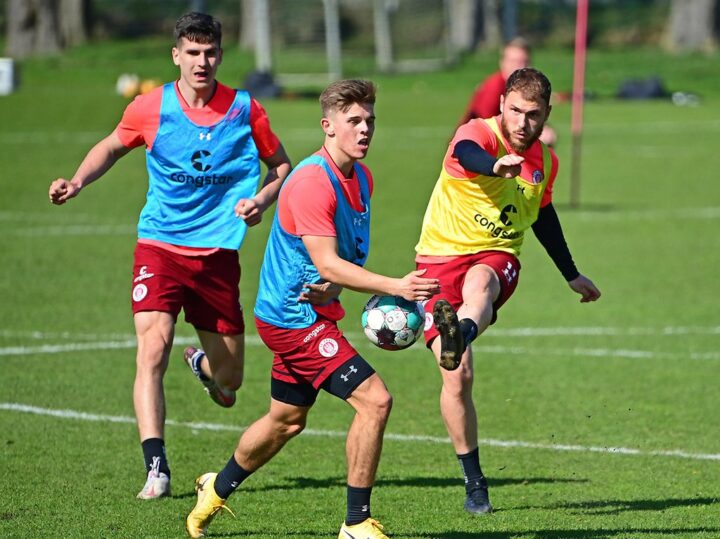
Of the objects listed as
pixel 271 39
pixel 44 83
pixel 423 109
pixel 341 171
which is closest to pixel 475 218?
pixel 341 171

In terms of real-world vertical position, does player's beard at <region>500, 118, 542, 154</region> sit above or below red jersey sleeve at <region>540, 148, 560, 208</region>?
above

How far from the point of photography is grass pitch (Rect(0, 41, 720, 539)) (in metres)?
7.38

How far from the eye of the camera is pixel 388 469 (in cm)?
848

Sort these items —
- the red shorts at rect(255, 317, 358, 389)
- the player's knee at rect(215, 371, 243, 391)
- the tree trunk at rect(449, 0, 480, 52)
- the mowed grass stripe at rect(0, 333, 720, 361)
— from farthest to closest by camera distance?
the tree trunk at rect(449, 0, 480, 52)
the mowed grass stripe at rect(0, 333, 720, 361)
the player's knee at rect(215, 371, 243, 391)
the red shorts at rect(255, 317, 358, 389)

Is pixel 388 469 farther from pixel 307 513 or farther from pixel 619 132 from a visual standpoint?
pixel 619 132

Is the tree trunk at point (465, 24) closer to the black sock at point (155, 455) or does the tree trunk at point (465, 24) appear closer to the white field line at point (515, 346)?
the white field line at point (515, 346)

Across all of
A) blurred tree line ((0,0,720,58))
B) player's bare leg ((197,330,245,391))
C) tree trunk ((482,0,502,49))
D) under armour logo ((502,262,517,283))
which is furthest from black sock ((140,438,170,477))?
tree trunk ((482,0,502,49))

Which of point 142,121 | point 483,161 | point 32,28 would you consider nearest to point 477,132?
point 483,161

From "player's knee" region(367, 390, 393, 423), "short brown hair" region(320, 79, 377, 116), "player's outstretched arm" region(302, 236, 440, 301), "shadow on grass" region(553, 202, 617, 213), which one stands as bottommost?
"shadow on grass" region(553, 202, 617, 213)

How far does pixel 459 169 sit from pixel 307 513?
2.06 m

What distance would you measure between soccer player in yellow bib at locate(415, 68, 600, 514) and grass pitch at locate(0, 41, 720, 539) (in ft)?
1.82

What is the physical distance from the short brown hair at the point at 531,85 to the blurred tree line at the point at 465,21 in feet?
108

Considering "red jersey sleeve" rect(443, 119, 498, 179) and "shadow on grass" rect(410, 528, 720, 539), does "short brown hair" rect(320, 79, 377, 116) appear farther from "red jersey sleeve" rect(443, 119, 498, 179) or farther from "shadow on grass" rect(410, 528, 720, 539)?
"shadow on grass" rect(410, 528, 720, 539)

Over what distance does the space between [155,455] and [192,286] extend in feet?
3.52
